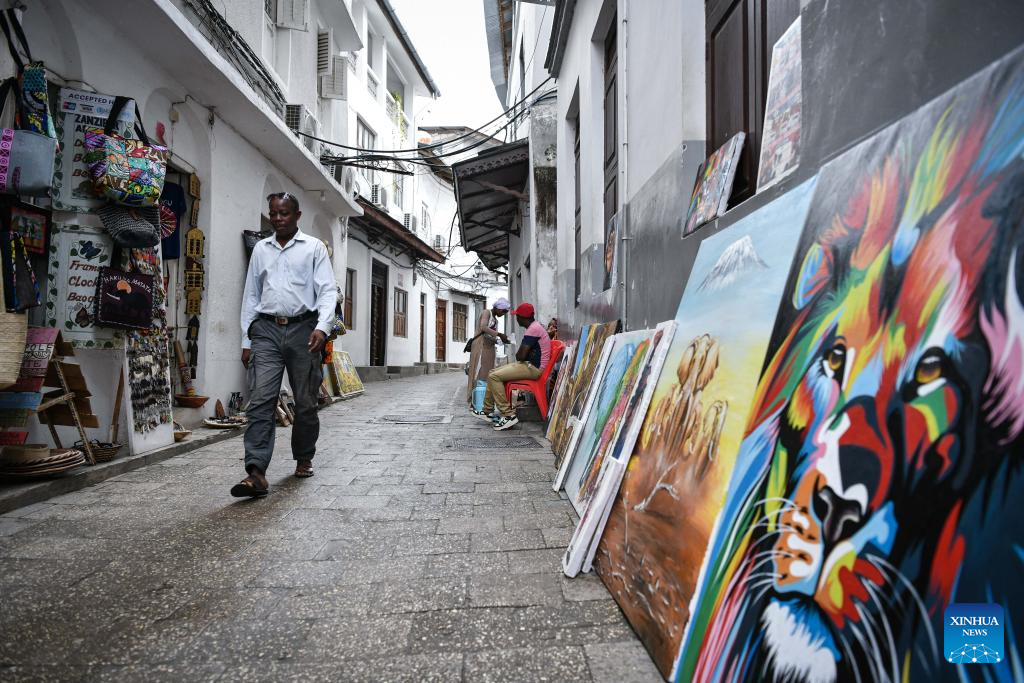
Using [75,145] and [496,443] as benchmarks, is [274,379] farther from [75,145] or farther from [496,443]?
[496,443]

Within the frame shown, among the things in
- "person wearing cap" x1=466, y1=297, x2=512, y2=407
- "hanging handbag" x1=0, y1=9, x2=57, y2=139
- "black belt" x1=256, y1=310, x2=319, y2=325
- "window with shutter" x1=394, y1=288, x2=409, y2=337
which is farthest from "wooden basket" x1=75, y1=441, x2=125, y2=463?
"window with shutter" x1=394, y1=288, x2=409, y2=337

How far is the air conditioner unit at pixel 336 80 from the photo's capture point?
11336mm

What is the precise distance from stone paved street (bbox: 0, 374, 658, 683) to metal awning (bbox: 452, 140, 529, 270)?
788 cm

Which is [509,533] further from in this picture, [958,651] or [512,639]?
[958,651]

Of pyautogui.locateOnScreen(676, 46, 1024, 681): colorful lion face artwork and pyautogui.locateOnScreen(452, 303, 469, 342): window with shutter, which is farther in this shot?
pyautogui.locateOnScreen(452, 303, 469, 342): window with shutter

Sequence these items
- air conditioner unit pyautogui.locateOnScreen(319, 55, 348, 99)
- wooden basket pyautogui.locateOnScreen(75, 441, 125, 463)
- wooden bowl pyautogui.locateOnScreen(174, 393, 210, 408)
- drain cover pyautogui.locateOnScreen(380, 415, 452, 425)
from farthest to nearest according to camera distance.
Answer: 1. air conditioner unit pyautogui.locateOnScreen(319, 55, 348, 99)
2. drain cover pyautogui.locateOnScreen(380, 415, 452, 425)
3. wooden bowl pyautogui.locateOnScreen(174, 393, 210, 408)
4. wooden basket pyautogui.locateOnScreen(75, 441, 125, 463)

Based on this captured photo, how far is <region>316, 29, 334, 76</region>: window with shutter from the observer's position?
11094mm

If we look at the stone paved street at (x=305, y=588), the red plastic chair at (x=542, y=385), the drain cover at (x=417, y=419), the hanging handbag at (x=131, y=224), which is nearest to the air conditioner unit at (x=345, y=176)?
the drain cover at (x=417, y=419)

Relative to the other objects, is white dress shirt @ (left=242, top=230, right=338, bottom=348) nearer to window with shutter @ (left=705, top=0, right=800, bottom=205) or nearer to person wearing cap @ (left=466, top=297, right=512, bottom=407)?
window with shutter @ (left=705, top=0, right=800, bottom=205)

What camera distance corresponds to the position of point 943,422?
2.86ft

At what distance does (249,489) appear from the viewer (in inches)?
129

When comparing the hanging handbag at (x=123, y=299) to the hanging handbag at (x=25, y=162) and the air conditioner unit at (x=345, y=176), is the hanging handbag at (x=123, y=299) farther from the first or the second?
the air conditioner unit at (x=345, y=176)

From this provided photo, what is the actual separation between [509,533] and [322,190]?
8.59 meters

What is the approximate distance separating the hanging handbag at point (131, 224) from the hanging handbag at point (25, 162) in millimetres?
796
